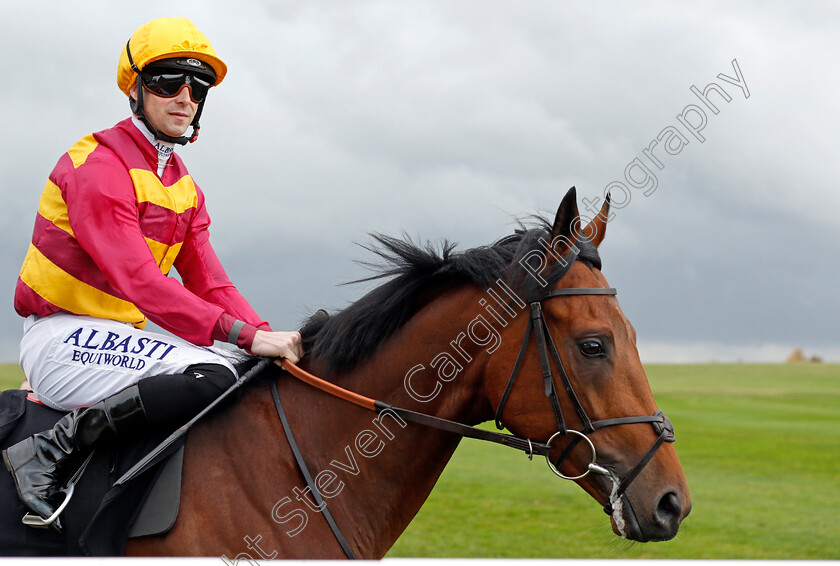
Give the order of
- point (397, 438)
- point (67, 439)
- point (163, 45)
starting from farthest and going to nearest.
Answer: point (163, 45) < point (397, 438) < point (67, 439)

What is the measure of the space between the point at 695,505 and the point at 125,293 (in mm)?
11664

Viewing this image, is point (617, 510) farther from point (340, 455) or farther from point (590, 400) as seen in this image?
point (340, 455)

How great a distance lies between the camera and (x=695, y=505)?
12117 millimetres

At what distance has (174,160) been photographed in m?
3.45

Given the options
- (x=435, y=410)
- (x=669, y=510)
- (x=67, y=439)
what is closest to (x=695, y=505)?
(x=669, y=510)

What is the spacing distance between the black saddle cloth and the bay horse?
0.38 ft

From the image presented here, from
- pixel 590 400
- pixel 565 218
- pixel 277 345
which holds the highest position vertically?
pixel 565 218

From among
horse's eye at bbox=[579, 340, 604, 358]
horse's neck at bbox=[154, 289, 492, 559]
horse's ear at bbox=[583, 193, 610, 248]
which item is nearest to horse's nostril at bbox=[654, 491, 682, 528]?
horse's eye at bbox=[579, 340, 604, 358]

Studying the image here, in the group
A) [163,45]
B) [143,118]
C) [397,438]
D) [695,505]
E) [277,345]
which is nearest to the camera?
[397,438]

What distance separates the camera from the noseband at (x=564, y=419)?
2.68 meters

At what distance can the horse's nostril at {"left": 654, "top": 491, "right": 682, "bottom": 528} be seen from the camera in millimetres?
2643

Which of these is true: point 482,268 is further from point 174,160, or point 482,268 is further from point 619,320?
point 174,160

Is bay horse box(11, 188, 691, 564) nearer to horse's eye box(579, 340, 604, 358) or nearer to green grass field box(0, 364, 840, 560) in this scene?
horse's eye box(579, 340, 604, 358)

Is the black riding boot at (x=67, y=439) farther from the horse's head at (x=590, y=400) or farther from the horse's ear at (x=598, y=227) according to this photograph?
the horse's ear at (x=598, y=227)
